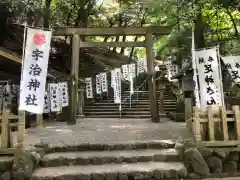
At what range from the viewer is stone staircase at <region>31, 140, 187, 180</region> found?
251 inches

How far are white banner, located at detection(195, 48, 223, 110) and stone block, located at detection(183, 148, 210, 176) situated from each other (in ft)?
5.92

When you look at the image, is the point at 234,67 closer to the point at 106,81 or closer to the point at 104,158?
the point at 104,158

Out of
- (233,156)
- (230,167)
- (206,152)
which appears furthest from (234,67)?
(206,152)

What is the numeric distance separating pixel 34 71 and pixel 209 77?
16.8ft

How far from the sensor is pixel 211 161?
6934 mm

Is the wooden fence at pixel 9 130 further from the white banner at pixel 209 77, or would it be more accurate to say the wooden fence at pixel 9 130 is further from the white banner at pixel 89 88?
the white banner at pixel 89 88

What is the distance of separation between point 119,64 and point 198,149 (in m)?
18.1

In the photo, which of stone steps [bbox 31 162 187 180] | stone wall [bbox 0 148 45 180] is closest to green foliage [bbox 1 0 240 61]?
stone steps [bbox 31 162 187 180]

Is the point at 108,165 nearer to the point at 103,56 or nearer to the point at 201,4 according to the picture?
the point at 201,4

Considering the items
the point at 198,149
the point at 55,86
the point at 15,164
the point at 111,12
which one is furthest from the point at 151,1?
the point at 111,12

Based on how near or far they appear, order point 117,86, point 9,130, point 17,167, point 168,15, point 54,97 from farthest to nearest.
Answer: point 117,86
point 54,97
point 168,15
point 9,130
point 17,167

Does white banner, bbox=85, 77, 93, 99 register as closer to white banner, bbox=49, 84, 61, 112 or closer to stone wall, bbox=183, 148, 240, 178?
white banner, bbox=49, 84, 61, 112

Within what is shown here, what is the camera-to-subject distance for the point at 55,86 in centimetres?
1440

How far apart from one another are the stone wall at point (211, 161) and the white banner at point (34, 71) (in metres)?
4.14
